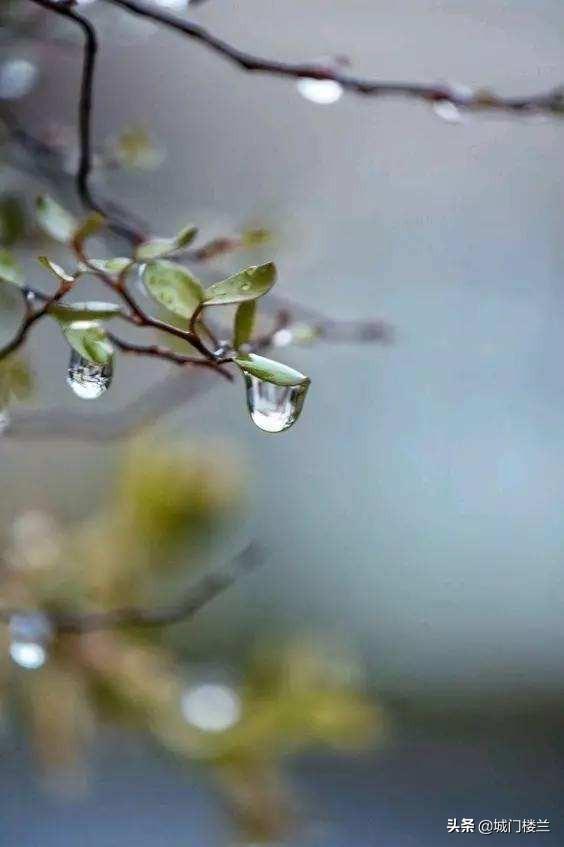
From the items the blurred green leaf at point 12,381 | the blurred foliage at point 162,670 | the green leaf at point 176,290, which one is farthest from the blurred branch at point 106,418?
the green leaf at point 176,290

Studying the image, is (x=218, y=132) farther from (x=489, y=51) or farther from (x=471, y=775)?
(x=471, y=775)

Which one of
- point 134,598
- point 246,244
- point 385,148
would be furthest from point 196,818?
point 385,148

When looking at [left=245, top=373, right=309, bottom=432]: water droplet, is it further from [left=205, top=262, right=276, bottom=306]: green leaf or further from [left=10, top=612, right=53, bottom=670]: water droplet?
[left=10, top=612, right=53, bottom=670]: water droplet

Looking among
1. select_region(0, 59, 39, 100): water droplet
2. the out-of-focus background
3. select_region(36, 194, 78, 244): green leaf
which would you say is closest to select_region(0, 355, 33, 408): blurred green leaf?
select_region(36, 194, 78, 244): green leaf

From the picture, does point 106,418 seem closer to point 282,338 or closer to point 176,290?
point 282,338

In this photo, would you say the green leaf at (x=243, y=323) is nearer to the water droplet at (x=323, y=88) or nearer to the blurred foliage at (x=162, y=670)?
the water droplet at (x=323, y=88)

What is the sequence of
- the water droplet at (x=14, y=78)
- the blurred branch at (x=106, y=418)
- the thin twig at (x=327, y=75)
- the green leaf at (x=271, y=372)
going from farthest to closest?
the blurred branch at (x=106, y=418)
the water droplet at (x=14, y=78)
the thin twig at (x=327, y=75)
the green leaf at (x=271, y=372)

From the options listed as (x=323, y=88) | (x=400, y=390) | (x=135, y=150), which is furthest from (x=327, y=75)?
(x=400, y=390)
